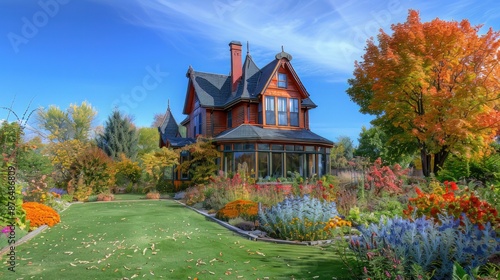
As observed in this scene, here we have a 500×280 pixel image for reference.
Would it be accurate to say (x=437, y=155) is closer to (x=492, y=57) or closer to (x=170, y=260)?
(x=492, y=57)

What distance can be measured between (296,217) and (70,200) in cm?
1326

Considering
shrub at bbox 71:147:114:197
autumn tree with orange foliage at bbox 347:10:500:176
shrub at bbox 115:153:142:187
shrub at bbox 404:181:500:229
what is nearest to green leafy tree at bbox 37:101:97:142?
shrub at bbox 115:153:142:187

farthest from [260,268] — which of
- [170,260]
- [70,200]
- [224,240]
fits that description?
[70,200]

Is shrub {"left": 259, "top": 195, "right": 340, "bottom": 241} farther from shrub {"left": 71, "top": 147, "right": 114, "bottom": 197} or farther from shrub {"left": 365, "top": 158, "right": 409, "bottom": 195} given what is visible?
shrub {"left": 71, "top": 147, "right": 114, "bottom": 197}

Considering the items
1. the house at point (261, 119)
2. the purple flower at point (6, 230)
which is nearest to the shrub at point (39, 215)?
the purple flower at point (6, 230)

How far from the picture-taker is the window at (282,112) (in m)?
22.3

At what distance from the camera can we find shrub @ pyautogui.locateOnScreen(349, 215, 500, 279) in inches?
160

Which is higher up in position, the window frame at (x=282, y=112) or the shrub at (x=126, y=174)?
the window frame at (x=282, y=112)

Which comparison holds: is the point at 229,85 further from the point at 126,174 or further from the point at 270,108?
the point at 126,174

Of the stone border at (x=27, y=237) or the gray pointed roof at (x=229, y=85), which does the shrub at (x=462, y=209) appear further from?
the gray pointed roof at (x=229, y=85)

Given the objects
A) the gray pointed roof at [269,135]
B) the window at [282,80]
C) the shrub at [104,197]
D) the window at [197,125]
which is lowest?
the shrub at [104,197]

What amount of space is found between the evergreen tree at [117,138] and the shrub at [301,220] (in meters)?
29.9

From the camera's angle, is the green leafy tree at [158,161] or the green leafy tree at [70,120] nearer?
the green leafy tree at [158,161]

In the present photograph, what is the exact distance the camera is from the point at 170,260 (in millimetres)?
5766
